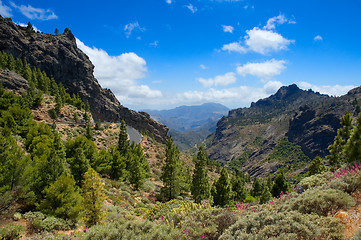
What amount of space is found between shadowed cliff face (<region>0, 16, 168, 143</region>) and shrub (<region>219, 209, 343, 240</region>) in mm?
117233

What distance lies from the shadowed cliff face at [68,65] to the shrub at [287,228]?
385ft

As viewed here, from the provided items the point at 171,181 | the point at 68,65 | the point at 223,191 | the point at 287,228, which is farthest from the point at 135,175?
the point at 68,65

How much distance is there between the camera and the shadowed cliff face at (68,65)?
99.4 metres

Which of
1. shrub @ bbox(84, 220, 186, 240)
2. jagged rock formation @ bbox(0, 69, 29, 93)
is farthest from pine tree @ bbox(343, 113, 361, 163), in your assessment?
jagged rock formation @ bbox(0, 69, 29, 93)

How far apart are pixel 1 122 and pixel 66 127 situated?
2611cm

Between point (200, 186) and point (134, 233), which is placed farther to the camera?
point (200, 186)

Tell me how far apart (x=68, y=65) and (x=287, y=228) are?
135 m

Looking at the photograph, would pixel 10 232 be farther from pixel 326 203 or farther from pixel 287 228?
pixel 326 203

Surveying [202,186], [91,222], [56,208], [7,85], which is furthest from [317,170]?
[7,85]

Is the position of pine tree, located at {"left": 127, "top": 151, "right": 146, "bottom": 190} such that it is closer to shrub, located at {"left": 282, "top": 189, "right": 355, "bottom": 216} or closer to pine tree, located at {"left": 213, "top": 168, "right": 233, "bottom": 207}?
pine tree, located at {"left": 213, "top": 168, "right": 233, "bottom": 207}

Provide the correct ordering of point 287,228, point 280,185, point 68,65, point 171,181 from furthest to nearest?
point 68,65 → point 280,185 → point 171,181 → point 287,228

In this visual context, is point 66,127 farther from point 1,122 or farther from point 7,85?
point 1,122

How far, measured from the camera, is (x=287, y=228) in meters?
7.46

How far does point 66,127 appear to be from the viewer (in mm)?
60188
